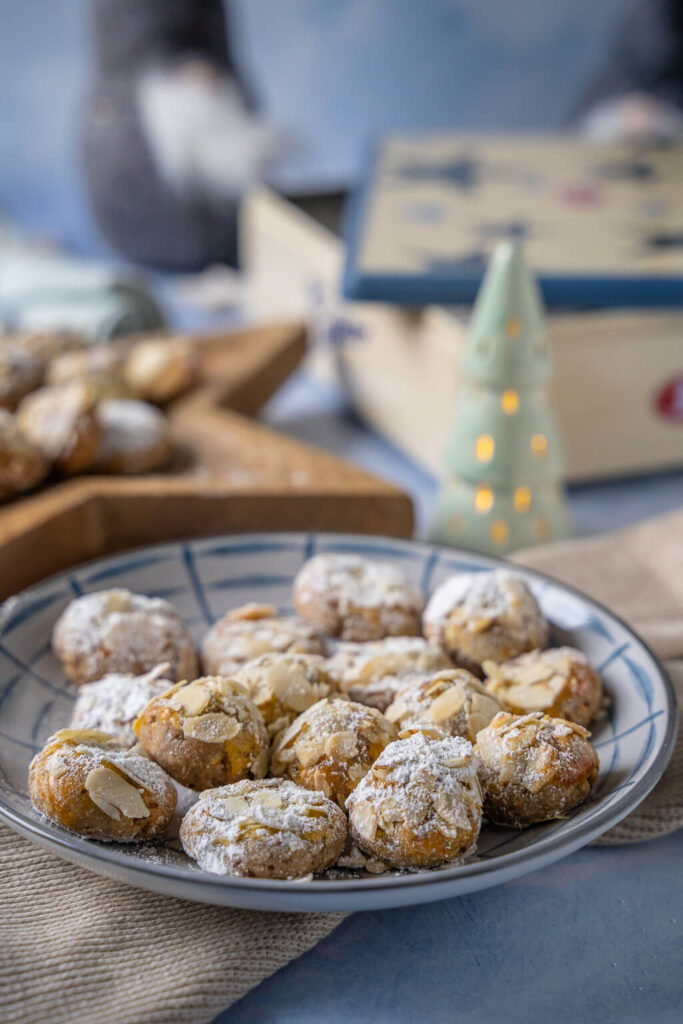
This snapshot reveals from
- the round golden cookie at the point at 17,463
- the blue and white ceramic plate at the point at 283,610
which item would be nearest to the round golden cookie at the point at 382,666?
the blue and white ceramic plate at the point at 283,610

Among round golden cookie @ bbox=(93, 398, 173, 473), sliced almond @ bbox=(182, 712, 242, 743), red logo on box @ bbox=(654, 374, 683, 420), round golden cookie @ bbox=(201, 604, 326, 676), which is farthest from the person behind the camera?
red logo on box @ bbox=(654, 374, 683, 420)

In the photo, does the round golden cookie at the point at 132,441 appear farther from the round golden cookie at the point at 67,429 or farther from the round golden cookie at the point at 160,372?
the round golden cookie at the point at 160,372

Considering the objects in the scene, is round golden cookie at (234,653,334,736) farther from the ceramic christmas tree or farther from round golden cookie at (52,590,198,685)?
the ceramic christmas tree

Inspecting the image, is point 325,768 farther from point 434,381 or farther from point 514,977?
point 434,381

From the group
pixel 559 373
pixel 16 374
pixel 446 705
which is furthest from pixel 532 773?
pixel 16 374

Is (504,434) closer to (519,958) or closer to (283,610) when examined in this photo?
(283,610)

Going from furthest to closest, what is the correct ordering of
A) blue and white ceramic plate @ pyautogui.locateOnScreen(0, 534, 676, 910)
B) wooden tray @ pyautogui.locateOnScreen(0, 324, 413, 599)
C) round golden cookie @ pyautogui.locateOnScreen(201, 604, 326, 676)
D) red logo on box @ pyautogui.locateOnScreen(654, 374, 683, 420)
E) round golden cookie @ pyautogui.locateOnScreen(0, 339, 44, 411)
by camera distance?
red logo on box @ pyautogui.locateOnScreen(654, 374, 683, 420) < round golden cookie @ pyautogui.locateOnScreen(0, 339, 44, 411) < wooden tray @ pyautogui.locateOnScreen(0, 324, 413, 599) < round golden cookie @ pyautogui.locateOnScreen(201, 604, 326, 676) < blue and white ceramic plate @ pyautogui.locateOnScreen(0, 534, 676, 910)

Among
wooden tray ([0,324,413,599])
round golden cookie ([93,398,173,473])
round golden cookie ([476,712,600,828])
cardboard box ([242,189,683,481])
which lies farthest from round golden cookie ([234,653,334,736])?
cardboard box ([242,189,683,481])

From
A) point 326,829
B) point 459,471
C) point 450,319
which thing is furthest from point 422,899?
point 450,319
